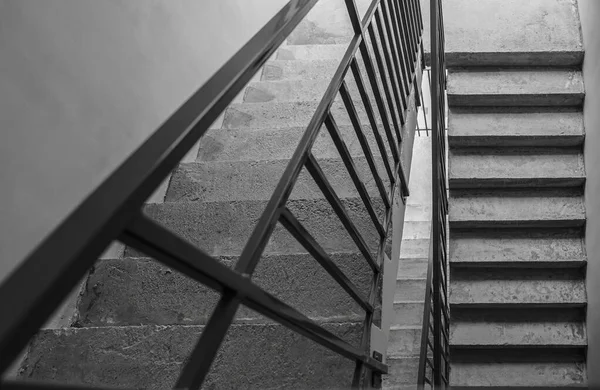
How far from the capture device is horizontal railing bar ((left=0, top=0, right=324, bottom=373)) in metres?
0.35

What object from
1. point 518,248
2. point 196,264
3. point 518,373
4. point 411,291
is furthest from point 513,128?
point 196,264

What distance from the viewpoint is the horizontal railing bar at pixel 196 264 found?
484mm

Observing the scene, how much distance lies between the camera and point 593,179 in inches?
122

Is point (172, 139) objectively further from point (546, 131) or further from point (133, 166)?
point (546, 131)

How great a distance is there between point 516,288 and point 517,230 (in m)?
0.32

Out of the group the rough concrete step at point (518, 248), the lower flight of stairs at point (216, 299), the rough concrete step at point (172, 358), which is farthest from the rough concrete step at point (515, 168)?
the rough concrete step at point (172, 358)

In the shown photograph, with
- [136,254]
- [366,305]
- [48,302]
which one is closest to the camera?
[48,302]

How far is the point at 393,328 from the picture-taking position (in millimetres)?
3902

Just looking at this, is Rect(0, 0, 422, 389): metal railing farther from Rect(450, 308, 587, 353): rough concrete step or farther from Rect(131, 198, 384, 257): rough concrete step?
Rect(450, 308, 587, 353): rough concrete step

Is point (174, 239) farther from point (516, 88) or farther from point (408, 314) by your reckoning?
point (408, 314)

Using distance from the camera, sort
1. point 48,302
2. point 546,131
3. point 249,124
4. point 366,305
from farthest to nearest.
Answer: point 546,131, point 249,124, point 366,305, point 48,302

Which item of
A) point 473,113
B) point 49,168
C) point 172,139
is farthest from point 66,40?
point 473,113

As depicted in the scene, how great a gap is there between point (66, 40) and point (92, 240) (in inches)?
62.4

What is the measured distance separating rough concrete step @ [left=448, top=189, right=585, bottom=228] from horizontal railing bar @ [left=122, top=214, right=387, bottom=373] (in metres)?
2.58
